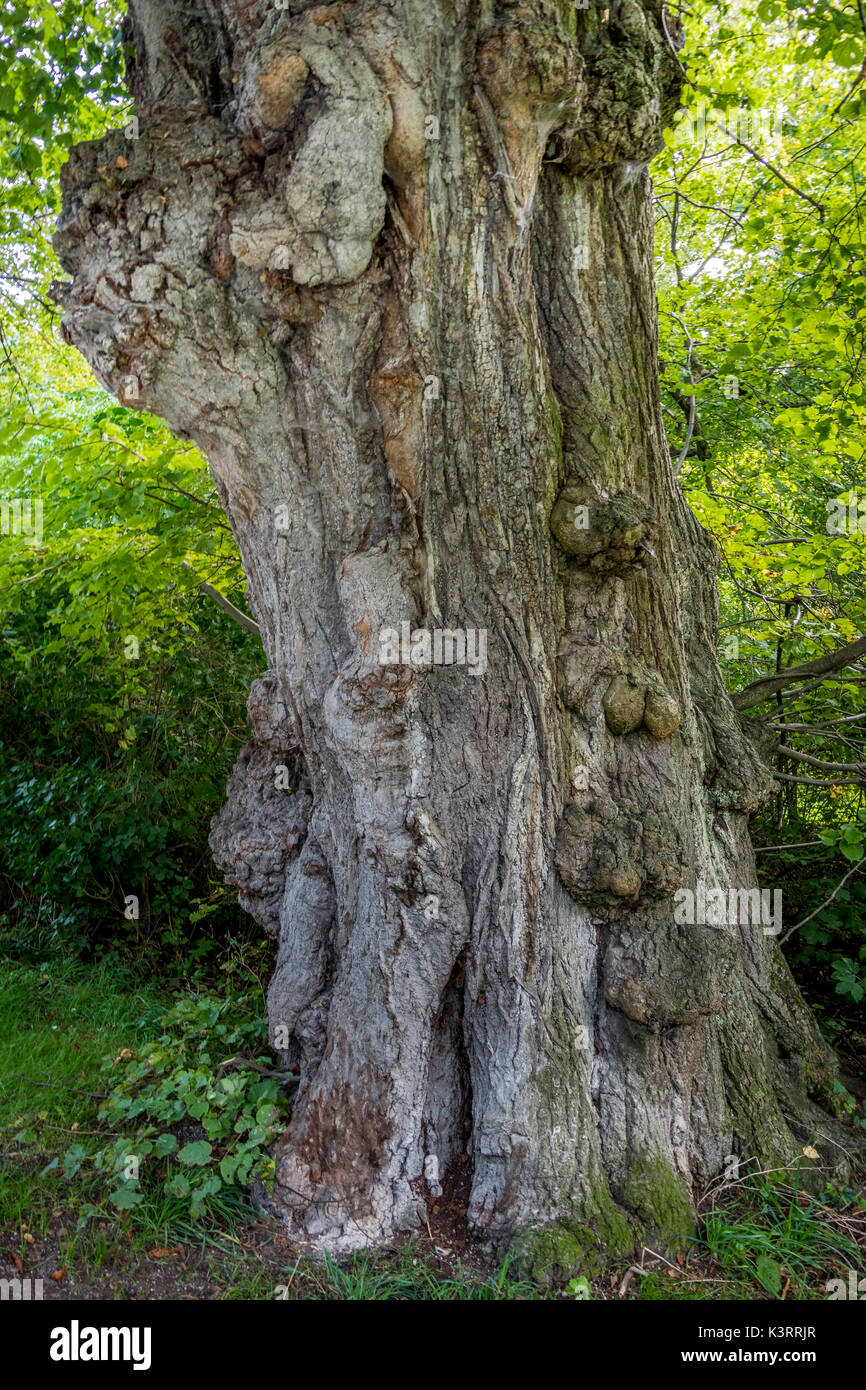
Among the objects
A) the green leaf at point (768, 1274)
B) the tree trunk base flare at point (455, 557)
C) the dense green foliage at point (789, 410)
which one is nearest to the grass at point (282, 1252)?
the green leaf at point (768, 1274)

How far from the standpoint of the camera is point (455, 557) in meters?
3.33

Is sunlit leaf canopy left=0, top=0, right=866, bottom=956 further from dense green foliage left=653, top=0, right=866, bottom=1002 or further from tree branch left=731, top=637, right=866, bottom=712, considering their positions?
tree branch left=731, top=637, right=866, bottom=712

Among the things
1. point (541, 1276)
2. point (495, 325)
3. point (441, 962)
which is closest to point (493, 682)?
point (441, 962)

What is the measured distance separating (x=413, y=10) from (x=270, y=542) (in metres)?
1.80

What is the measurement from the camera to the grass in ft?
9.79

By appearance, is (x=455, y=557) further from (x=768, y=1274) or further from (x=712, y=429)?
(x=712, y=429)

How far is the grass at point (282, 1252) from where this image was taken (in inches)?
117

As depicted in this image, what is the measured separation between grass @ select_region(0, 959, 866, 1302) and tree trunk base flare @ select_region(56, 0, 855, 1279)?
11cm

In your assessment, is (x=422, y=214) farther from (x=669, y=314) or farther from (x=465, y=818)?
(x=669, y=314)

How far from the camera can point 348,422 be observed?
130 inches

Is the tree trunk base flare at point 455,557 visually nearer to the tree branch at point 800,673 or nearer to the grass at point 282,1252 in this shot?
the grass at point 282,1252

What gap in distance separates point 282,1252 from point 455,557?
2.41 m

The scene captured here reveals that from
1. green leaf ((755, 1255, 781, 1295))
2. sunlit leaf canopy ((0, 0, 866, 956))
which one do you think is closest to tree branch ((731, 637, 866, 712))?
sunlit leaf canopy ((0, 0, 866, 956))

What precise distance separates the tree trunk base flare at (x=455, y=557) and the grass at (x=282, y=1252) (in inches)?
4.5
